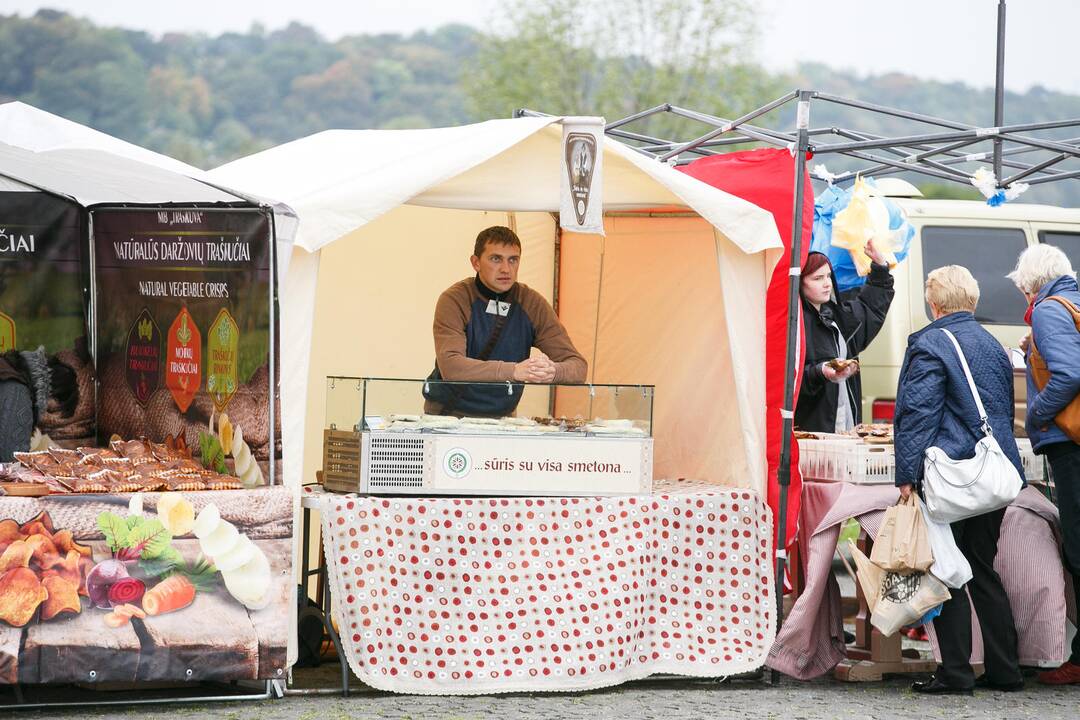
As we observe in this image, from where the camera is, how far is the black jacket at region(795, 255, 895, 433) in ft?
22.1

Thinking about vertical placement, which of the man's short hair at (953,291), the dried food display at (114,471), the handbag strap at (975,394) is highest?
the man's short hair at (953,291)

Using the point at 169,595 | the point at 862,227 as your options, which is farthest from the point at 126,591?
the point at 862,227

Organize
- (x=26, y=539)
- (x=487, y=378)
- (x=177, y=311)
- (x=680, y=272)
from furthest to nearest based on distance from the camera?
1. (x=680, y=272)
2. (x=487, y=378)
3. (x=177, y=311)
4. (x=26, y=539)

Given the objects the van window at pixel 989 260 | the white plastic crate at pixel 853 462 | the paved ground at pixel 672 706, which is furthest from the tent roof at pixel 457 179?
the van window at pixel 989 260

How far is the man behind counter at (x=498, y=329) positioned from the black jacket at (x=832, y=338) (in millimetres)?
1105

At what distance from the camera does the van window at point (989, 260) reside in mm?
8758

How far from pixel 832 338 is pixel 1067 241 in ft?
10.2

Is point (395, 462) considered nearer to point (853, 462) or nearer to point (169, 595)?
point (169, 595)

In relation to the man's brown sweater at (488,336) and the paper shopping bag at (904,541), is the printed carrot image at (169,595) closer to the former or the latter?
the man's brown sweater at (488,336)

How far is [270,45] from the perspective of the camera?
8588cm

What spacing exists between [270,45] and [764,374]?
276 ft

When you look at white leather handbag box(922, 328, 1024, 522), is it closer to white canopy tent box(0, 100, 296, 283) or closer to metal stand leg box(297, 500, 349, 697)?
metal stand leg box(297, 500, 349, 697)

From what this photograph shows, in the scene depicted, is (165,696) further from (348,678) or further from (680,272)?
(680,272)

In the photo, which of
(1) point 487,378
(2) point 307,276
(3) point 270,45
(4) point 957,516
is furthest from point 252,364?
(3) point 270,45
